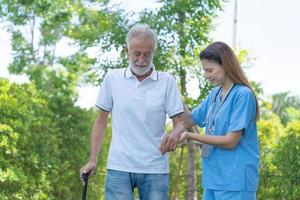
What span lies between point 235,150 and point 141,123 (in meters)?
0.54

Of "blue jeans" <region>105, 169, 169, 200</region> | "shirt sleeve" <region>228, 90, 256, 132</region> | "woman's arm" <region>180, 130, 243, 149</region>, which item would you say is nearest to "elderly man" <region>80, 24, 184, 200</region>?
"blue jeans" <region>105, 169, 169, 200</region>

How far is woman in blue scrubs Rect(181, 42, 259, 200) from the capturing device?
3416 millimetres

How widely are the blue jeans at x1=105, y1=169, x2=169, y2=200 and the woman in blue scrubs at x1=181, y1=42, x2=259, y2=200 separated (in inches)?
10.7

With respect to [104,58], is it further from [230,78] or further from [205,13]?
[230,78]

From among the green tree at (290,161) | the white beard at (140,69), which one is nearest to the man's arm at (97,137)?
the white beard at (140,69)

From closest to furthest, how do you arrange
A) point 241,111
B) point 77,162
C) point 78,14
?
point 241,111, point 77,162, point 78,14

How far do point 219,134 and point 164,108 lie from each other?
0.38 meters

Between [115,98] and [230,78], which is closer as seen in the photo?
[230,78]

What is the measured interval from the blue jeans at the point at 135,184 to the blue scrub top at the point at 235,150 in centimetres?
28

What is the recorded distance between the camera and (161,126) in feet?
12.2

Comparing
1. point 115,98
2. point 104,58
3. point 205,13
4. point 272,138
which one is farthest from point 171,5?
point 115,98

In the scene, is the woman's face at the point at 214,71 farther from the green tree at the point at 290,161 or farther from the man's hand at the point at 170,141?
the green tree at the point at 290,161

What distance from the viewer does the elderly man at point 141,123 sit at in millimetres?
3670

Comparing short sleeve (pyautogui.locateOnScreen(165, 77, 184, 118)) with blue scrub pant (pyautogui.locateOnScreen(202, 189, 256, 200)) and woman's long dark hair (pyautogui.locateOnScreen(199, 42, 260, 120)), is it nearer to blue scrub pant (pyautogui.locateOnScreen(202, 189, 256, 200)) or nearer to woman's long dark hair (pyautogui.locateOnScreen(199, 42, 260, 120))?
woman's long dark hair (pyautogui.locateOnScreen(199, 42, 260, 120))
